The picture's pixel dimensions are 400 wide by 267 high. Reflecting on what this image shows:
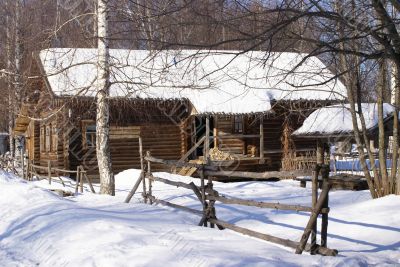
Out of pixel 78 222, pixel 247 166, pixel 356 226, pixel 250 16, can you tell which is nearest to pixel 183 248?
pixel 78 222

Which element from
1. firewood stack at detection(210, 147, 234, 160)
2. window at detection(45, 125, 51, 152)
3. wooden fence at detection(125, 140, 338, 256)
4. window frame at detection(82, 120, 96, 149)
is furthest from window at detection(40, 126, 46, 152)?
wooden fence at detection(125, 140, 338, 256)

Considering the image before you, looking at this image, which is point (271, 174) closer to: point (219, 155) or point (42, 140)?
point (219, 155)

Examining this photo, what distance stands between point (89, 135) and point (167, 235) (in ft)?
59.1

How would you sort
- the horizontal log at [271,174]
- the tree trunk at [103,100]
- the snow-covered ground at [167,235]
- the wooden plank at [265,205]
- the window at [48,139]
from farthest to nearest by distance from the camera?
the window at [48,139], the tree trunk at [103,100], the horizontal log at [271,174], the wooden plank at [265,205], the snow-covered ground at [167,235]

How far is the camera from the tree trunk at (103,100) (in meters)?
14.7

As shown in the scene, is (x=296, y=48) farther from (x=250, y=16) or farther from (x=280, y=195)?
(x=280, y=195)

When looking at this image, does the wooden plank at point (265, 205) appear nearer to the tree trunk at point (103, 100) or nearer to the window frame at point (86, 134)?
the tree trunk at point (103, 100)

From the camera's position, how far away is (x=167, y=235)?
25.8 feet

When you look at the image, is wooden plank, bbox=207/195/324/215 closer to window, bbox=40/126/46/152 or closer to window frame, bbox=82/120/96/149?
window frame, bbox=82/120/96/149

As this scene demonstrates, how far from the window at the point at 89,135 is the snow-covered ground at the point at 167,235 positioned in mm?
11673

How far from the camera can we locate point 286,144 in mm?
26375

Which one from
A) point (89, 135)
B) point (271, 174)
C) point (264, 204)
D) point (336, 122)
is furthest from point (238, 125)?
point (264, 204)

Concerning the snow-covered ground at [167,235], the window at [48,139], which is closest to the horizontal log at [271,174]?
the snow-covered ground at [167,235]

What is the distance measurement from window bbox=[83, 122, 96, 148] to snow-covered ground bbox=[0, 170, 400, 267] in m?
11.7
